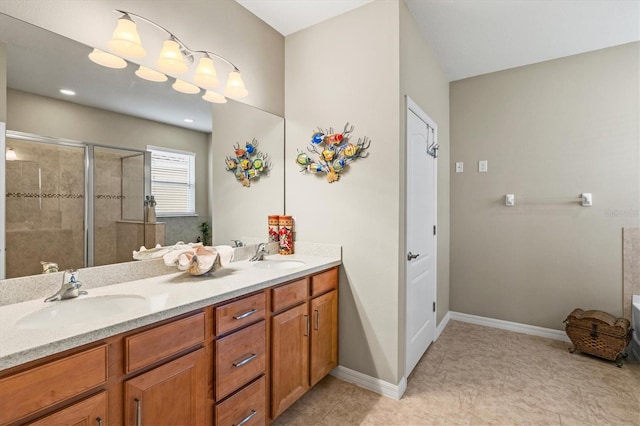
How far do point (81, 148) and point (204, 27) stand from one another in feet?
3.55

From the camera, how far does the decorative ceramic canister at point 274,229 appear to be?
8.14 ft

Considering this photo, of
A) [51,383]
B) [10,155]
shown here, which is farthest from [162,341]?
[10,155]

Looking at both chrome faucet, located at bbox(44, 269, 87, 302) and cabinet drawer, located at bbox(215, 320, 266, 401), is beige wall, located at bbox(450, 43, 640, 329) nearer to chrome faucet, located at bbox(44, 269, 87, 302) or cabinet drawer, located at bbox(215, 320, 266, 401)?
cabinet drawer, located at bbox(215, 320, 266, 401)

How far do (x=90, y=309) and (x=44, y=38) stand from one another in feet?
3.99

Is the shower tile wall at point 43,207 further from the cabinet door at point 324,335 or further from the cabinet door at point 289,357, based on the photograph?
the cabinet door at point 324,335

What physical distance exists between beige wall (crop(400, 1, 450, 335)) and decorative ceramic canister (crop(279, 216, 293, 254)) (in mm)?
865

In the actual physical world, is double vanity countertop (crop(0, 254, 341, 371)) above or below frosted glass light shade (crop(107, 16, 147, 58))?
below

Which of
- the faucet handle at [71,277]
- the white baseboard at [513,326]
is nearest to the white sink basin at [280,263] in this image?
the faucet handle at [71,277]

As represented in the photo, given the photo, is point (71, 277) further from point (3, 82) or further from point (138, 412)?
point (3, 82)

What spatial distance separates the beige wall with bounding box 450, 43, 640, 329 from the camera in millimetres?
2750

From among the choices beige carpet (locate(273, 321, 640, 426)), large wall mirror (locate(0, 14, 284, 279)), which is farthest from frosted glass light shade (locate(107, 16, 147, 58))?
beige carpet (locate(273, 321, 640, 426))

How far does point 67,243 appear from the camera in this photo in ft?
4.73

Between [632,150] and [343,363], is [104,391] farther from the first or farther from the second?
[632,150]

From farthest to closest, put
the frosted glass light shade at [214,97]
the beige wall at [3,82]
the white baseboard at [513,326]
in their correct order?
the white baseboard at [513,326], the frosted glass light shade at [214,97], the beige wall at [3,82]
